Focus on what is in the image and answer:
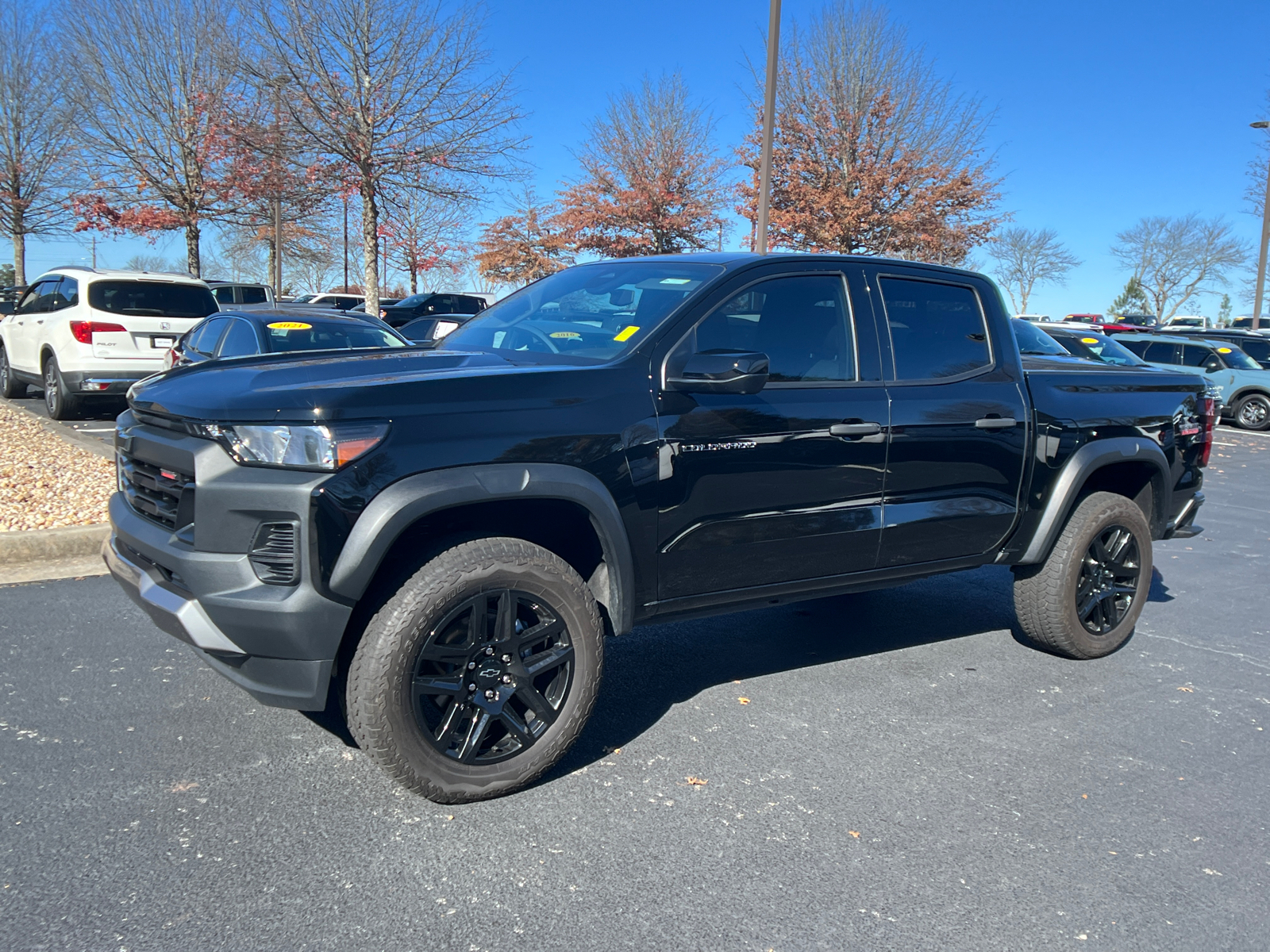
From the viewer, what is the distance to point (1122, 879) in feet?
9.59

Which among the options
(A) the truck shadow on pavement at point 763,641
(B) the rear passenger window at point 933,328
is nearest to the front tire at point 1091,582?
(A) the truck shadow on pavement at point 763,641

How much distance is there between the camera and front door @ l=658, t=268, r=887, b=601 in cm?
348

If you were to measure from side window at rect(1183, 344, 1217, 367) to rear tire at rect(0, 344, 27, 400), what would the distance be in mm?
20758

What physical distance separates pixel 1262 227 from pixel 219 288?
30580mm

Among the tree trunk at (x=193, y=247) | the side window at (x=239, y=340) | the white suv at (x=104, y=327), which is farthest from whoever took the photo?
the tree trunk at (x=193, y=247)

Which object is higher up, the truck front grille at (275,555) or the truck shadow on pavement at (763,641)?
the truck front grille at (275,555)

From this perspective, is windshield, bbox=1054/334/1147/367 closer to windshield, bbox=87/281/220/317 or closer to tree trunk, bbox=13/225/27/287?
windshield, bbox=87/281/220/317

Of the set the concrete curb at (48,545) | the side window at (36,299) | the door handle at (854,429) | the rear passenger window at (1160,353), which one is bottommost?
the concrete curb at (48,545)

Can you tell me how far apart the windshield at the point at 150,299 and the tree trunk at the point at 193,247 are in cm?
1227

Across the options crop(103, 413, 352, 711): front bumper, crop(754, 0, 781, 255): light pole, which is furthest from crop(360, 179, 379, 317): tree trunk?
crop(103, 413, 352, 711): front bumper

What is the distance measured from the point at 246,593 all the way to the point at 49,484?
539 centimetres

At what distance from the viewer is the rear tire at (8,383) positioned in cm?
1358

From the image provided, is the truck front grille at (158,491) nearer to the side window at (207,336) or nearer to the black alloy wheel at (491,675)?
the black alloy wheel at (491,675)

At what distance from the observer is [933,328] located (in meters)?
4.41
